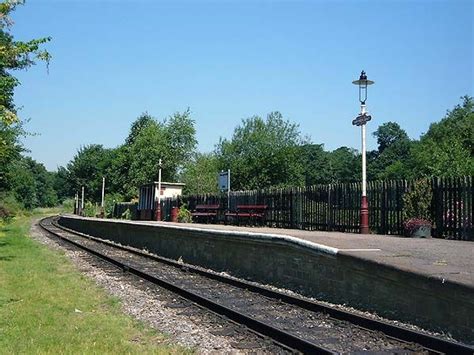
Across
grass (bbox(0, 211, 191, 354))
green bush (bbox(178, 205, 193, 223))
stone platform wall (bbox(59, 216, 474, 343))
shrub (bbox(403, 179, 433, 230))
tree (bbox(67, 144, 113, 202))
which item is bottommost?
grass (bbox(0, 211, 191, 354))

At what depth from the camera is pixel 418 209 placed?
1492 cm

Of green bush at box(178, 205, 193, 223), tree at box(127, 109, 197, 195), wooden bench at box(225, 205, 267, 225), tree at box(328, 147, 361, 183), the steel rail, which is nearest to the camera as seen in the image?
the steel rail

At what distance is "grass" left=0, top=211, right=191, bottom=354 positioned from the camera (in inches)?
257

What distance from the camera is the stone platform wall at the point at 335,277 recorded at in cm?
717

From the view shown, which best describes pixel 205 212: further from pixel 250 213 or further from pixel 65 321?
pixel 65 321

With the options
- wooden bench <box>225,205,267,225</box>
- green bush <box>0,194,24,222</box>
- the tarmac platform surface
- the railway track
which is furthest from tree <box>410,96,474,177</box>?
the railway track

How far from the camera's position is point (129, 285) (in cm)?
1277

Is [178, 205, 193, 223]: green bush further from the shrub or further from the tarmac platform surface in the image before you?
the tarmac platform surface

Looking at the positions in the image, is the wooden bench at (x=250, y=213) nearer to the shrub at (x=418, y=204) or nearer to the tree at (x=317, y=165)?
the shrub at (x=418, y=204)

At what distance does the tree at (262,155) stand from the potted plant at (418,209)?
60421mm

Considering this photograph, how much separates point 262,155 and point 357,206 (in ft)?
206

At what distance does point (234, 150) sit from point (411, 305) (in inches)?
2934

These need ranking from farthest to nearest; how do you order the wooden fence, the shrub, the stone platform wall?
the shrub → the wooden fence → the stone platform wall

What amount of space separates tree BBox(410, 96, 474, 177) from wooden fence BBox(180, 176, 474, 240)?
34.6 metres
